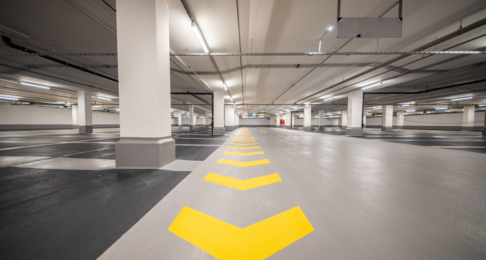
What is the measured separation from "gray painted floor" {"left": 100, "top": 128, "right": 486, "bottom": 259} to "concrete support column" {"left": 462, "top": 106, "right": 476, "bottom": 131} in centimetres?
3264

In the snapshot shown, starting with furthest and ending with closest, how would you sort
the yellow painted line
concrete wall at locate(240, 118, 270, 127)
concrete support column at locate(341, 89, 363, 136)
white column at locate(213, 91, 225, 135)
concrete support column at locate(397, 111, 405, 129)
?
concrete wall at locate(240, 118, 270, 127), concrete support column at locate(397, 111, 405, 129), concrete support column at locate(341, 89, 363, 136), white column at locate(213, 91, 225, 135), the yellow painted line

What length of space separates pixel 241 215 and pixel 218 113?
1185cm

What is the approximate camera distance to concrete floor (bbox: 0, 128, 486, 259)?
1110 mm

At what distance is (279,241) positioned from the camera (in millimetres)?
1194

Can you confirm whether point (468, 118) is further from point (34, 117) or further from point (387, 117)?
point (34, 117)

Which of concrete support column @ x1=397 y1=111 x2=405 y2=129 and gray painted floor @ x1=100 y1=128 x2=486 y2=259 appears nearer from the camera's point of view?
gray painted floor @ x1=100 y1=128 x2=486 y2=259

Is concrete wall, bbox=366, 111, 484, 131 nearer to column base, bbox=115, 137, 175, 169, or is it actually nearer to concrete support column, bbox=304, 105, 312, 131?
concrete support column, bbox=304, 105, 312, 131

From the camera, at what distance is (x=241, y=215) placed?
1.55 meters

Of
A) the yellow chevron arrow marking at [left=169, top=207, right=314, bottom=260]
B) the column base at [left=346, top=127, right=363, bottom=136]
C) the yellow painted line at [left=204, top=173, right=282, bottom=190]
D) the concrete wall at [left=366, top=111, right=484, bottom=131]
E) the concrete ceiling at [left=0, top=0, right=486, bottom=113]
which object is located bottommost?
the yellow painted line at [left=204, top=173, right=282, bottom=190]

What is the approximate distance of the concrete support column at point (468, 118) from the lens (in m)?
20.7

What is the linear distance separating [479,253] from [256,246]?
1679mm

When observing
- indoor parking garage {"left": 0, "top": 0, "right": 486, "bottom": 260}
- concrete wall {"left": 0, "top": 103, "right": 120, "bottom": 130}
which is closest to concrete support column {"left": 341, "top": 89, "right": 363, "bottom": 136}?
indoor parking garage {"left": 0, "top": 0, "right": 486, "bottom": 260}

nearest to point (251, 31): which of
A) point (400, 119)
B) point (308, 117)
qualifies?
point (308, 117)

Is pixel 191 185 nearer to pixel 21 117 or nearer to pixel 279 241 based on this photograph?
pixel 279 241
